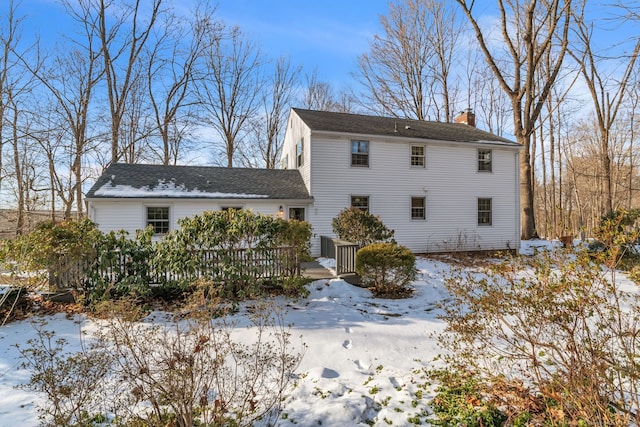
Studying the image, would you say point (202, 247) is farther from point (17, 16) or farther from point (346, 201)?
point (17, 16)

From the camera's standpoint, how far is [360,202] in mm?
13836

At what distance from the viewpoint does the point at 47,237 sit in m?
6.39

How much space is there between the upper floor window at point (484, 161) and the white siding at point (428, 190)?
24cm

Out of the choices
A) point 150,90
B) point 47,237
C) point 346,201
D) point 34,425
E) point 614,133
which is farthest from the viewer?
point 614,133

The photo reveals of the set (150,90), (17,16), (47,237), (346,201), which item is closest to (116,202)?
(47,237)

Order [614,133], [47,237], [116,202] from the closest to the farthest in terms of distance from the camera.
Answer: [47,237] < [116,202] < [614,133]

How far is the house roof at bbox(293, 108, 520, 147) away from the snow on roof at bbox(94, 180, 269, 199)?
458 centimetres

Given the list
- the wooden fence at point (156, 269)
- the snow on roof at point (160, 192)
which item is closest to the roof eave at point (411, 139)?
the snow on roof at point (160, 192)

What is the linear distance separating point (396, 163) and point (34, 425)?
44.9 ft

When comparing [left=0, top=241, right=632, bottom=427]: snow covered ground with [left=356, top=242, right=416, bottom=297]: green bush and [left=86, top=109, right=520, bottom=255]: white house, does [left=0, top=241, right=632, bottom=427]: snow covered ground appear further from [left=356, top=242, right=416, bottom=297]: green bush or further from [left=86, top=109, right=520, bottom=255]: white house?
[left=86, top=109, right=520, bottom=255]: white house

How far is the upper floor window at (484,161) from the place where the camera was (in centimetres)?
1541

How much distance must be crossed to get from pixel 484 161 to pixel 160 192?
15242 millimetres

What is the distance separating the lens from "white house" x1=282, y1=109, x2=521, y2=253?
13.4 m

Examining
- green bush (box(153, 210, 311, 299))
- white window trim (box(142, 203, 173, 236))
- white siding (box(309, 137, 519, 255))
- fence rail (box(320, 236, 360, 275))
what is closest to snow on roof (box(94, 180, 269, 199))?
white window trim (box(142, 203, 173, 236))
